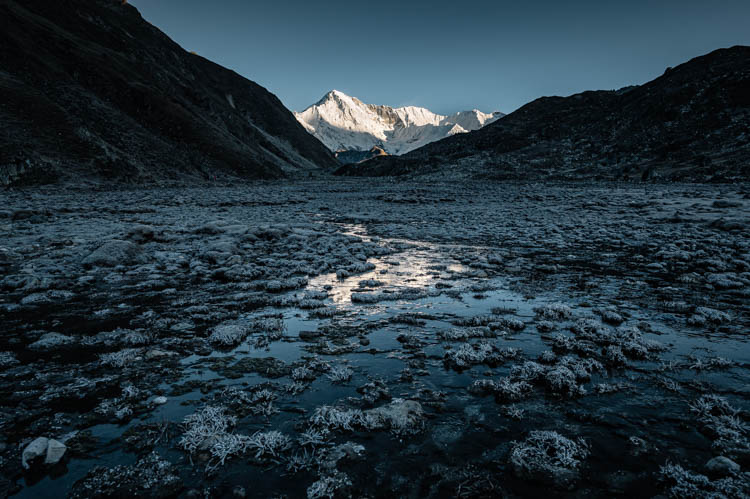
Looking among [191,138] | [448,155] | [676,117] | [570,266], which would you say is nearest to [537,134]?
[448,155]

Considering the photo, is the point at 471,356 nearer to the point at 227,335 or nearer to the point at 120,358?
the point at 227,335

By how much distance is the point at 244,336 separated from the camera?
5.50 metres

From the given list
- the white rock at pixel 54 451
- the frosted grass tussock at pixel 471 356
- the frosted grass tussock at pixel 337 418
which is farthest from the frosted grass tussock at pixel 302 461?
the frosted grass tussock at pixel 471 356

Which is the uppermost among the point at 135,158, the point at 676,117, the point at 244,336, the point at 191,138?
the point at 676,117

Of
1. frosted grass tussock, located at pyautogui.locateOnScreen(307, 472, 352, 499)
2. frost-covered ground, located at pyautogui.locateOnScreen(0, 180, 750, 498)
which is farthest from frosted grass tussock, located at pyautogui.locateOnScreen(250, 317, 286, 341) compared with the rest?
frosted grass tussock, located at pyautogui.locateOnScreen(307, 472, 352, 499)

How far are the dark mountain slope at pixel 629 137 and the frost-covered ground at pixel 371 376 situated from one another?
43.9 m

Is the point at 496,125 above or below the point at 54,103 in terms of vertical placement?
above

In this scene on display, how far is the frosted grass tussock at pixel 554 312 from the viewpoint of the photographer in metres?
6.07

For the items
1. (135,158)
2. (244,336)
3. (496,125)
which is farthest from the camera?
(496,125)

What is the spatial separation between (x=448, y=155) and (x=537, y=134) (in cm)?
2354

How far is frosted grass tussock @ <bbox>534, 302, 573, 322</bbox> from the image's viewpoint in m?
6.07

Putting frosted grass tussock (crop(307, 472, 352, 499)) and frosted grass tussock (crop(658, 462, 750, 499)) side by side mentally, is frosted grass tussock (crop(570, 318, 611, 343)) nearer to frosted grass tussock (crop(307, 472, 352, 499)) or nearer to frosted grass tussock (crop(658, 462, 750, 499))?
frosted grass tussock (crop(658, 462, 750, 499))

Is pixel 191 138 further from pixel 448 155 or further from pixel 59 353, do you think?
pixel 59 353

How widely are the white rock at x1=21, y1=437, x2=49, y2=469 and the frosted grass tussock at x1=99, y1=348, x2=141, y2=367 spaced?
1663 millimetres
